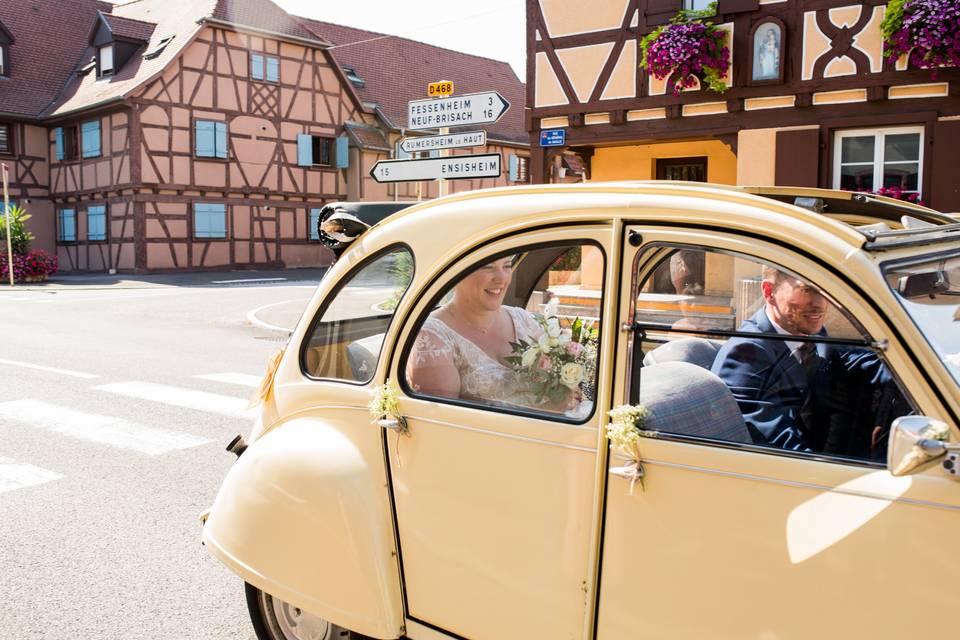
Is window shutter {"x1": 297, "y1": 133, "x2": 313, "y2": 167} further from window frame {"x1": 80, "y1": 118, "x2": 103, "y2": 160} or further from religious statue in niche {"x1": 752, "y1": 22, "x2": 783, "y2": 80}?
religious statue in niche {"x1": 752, "y1": 22, "x2": 783, "y2": 80}

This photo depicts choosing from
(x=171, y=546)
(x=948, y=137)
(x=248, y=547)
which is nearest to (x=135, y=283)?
(x=948, y=137)

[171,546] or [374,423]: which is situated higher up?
[374,423]

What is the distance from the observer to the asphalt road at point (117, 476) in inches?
156

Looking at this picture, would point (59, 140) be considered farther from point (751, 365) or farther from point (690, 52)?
point (751, 365)

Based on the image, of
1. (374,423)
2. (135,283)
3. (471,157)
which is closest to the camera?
(374,423)

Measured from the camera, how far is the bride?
2.81 metres

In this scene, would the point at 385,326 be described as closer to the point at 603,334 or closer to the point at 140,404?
the point at 603,334

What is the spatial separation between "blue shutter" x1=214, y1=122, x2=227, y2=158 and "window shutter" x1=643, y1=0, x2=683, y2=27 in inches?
950

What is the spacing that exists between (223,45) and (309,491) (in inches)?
1382

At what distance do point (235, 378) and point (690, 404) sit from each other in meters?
8.40

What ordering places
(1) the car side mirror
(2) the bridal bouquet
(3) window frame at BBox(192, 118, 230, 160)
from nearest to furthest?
(1) the car side mirror
(2) the bridal bouquet
(3) window frame at BBox(192, 118, 230, 160)

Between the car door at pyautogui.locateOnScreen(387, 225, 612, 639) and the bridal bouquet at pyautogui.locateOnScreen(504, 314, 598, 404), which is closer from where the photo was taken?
the car door at pyautogui.locateOnScreen(387, 225, 612, 639)

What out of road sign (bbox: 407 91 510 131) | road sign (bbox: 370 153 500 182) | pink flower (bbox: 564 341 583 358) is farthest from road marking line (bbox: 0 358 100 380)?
pink flower (bbox: 564 341 583 358)

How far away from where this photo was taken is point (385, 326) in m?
3.23
